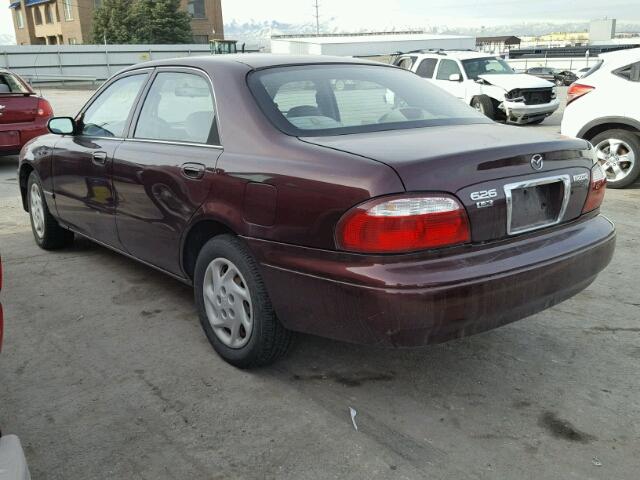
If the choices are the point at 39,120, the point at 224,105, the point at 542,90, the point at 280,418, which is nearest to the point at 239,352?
the point at 280,418

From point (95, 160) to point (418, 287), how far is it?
266 cm

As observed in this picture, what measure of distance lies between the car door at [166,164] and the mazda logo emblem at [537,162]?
150cm

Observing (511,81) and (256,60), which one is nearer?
(256,60)

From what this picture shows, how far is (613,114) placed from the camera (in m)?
7.43

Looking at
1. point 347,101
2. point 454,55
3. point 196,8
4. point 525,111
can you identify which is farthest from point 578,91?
point 196,8

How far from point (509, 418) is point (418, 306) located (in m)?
0.80

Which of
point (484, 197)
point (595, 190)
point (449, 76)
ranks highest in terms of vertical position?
point (484, 197)

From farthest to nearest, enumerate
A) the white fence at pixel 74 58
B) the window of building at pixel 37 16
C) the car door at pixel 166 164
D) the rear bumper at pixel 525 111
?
the window of building at pixel 37 16
the white fence at pixel 74 58
the rear bumper at pixel 525 111
the car door at pixel 166 164

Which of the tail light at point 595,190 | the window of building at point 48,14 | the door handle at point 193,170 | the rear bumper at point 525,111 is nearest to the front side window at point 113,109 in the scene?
the door handle at point 193,170

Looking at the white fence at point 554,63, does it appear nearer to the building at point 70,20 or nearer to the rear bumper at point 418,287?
the building at point 70,20

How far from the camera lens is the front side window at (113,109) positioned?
13.5 feet

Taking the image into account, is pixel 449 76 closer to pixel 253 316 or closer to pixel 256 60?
pixel 256 60

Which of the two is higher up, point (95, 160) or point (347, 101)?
point (347, 101)

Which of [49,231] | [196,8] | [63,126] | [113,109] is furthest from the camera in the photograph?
[196,8]
